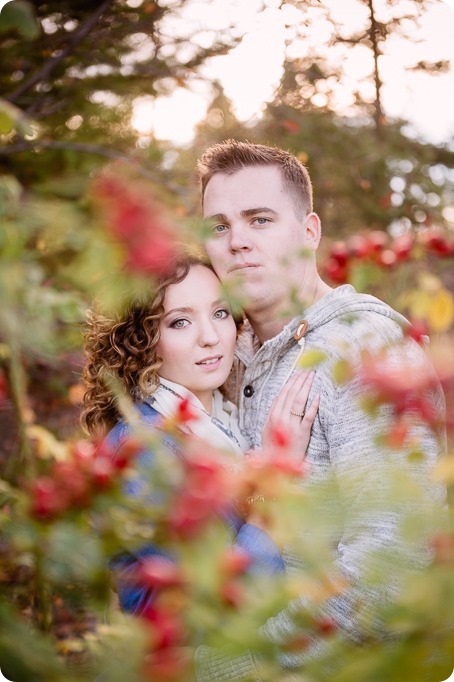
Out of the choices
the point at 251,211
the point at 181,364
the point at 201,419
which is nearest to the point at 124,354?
the point at 181,364

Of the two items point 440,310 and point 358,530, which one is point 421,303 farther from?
point 358,530

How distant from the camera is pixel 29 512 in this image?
34.7 inches

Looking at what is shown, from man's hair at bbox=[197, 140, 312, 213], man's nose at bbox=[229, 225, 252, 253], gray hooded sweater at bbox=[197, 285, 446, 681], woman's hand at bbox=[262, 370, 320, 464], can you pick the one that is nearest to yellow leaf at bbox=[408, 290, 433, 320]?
gray hooded sweater at bbox=[197, 285, 446, 681]

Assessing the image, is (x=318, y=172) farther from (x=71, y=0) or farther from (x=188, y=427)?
(x=188, y=427)

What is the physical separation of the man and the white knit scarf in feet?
0.19

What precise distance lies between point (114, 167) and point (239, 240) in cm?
113

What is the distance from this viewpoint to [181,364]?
201cm

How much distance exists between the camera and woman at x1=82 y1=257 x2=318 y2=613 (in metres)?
1.88

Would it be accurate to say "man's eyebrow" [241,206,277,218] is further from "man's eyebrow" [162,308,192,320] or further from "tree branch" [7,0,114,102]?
"tree branch" [7,0,114,102]

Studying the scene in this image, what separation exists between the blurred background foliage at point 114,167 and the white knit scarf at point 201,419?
0.32 metres

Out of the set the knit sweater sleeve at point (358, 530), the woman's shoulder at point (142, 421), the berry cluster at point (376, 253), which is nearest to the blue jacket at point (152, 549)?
the woman's shoulder at point (142, 421)

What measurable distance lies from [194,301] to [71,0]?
1.73 m

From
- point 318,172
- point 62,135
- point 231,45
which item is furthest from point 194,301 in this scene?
point 318,172

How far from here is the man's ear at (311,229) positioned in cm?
235
